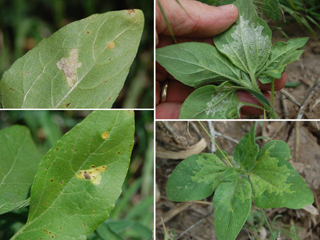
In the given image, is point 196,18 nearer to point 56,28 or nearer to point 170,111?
point 170,111

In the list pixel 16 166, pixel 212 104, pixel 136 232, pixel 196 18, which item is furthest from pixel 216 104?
pixel 16 166

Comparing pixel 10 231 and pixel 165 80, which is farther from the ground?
pixel 165 80

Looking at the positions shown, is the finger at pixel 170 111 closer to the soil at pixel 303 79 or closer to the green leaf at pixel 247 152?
the green leaf at pixel 247 152

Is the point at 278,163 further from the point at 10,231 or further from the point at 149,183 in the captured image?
the point at 10,231

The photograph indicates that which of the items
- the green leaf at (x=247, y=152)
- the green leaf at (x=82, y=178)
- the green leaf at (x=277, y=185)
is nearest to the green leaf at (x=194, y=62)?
the green leaf at (x=247, y=152)

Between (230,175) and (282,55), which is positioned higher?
(282,55)

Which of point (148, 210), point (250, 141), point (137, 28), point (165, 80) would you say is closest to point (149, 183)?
point (148, 210)
